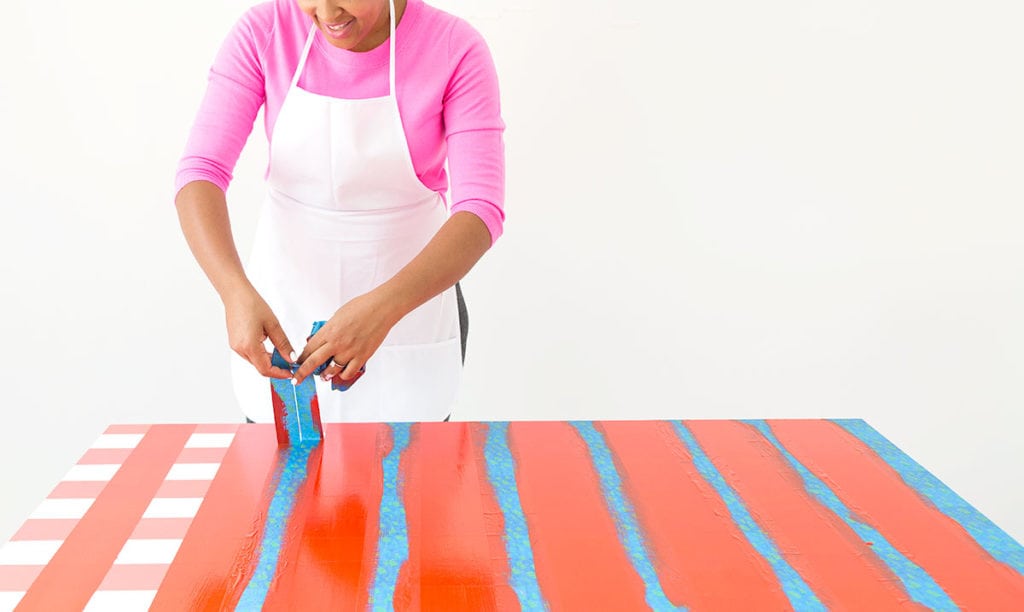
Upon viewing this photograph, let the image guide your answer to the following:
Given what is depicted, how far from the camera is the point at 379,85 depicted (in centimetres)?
204

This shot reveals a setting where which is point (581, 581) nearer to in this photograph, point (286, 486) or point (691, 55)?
point (286, 486)

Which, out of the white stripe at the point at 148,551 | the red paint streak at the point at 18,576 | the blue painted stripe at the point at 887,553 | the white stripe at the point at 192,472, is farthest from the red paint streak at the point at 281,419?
the blue painted stripe at the point at 887,553

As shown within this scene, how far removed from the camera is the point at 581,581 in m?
1.31

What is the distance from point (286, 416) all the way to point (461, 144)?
59 centimetres

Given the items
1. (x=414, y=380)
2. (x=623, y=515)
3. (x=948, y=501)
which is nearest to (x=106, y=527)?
(x=623, y=515)

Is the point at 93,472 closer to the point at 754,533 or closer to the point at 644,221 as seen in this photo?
the point at 754,533

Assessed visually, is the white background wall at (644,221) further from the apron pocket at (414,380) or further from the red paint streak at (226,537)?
the red paint streak at (226,537)

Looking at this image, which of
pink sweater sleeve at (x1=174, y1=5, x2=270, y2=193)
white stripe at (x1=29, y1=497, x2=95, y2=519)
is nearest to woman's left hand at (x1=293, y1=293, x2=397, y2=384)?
white stripe at (x1=29, y1=497, x2=95, y2=519)

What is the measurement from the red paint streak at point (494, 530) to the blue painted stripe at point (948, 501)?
1.99ft

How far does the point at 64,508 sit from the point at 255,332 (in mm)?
383

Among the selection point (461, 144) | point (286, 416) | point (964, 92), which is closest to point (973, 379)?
point (964, 92)

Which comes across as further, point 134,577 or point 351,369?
point 351,369

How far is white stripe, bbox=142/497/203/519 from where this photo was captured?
145 centimetres

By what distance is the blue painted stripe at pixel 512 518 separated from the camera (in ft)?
4.20
